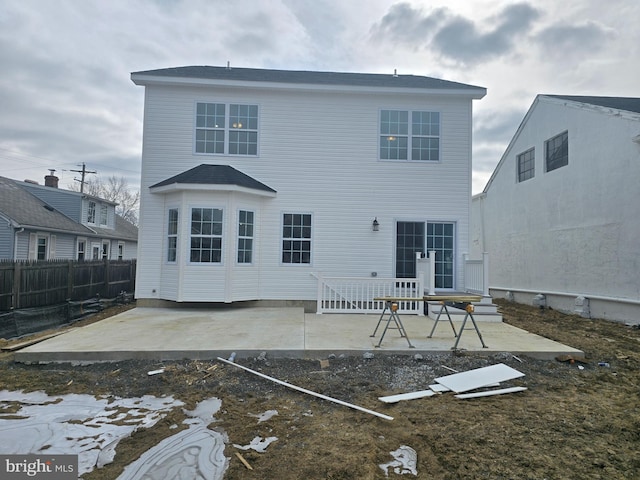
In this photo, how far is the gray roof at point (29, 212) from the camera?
1532 centimetres

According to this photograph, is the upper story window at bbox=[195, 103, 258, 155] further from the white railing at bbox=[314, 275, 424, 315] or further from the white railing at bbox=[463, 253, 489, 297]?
the white railing at bbox=[463, 253, 489, 297]

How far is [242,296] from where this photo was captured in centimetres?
871

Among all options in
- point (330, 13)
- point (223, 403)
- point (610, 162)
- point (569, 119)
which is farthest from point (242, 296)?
point (569, 119)

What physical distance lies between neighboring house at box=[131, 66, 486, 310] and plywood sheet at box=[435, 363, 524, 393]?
16.0 feet

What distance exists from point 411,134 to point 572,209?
18.9ft

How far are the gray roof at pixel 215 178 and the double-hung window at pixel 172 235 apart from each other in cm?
81

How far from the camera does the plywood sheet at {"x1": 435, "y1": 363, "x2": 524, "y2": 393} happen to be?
3908 millimetres

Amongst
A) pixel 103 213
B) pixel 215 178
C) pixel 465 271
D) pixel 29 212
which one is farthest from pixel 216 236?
pixel 103 213

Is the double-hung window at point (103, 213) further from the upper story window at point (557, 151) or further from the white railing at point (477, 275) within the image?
the upper story window at point (557, 151)

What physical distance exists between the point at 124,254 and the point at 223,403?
2420 cm

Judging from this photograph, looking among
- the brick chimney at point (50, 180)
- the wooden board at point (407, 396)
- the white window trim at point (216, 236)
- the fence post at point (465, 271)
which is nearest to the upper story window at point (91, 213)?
the brick chimney at point (50, 180)

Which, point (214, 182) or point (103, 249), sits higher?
point (214, 182)

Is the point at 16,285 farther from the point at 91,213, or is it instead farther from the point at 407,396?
the point at 91,213

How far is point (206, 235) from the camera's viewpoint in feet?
27.9
